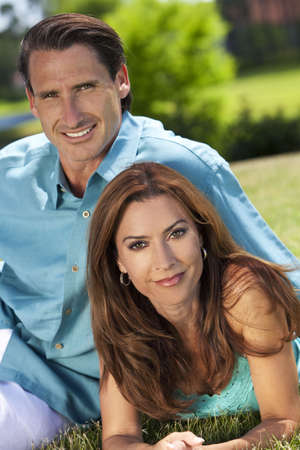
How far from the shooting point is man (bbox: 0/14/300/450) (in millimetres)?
3125

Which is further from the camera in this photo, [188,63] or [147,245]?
[188,63]

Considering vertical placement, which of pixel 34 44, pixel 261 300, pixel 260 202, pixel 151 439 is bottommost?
pixel 260 202

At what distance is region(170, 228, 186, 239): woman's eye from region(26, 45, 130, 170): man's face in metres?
0.71

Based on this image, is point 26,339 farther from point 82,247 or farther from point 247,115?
point 247,115

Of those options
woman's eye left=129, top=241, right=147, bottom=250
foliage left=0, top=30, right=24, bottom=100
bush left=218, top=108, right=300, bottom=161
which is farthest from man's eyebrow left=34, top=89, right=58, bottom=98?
foliage left=0, top=30, right=24, bottom=100

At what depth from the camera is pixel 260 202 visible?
7.78 m

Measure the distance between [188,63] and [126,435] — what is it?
45.6 feet

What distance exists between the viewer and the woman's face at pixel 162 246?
2654 millimetres

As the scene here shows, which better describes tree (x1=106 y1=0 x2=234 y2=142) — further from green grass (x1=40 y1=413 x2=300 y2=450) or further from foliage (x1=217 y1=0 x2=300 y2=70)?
foliage (x1=217 y1=0 x2=300 y2=70)

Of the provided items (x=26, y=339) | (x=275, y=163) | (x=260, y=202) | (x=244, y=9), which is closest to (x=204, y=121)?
(x=275, y=163)

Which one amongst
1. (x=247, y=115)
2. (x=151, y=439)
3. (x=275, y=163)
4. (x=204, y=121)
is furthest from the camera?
(x=204, y=121)

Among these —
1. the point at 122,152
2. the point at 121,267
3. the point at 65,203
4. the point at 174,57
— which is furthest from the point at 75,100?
the point at 174,57

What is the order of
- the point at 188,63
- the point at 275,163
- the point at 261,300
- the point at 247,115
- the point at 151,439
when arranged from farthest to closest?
1. the point at 188,63
2. the point at 247,115
3. the point at 275,163
4. the point at 151,439
5. the point at 261,300

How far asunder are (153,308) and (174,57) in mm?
13386
